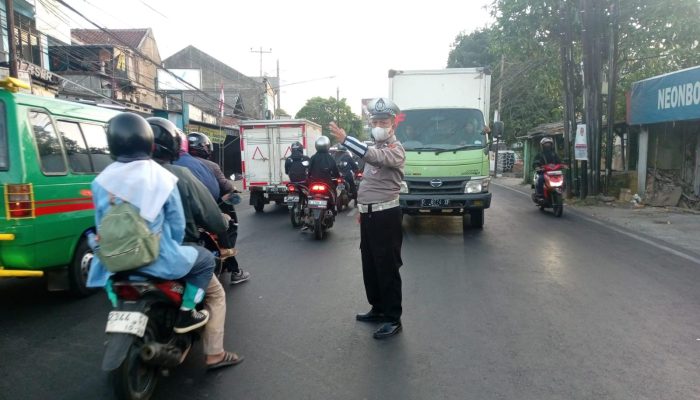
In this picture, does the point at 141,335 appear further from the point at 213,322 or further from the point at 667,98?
the point at 667,98

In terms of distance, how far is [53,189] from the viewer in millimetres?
4754

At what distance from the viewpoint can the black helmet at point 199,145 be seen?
5.17 metres

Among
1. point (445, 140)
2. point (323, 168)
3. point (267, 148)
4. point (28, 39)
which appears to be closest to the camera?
point (323, 168)

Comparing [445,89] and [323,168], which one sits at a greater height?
[445,89]

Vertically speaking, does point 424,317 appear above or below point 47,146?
below

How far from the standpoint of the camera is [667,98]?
12.3m

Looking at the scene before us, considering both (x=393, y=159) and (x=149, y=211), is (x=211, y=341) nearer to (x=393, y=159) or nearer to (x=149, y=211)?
(x=149, y=211)

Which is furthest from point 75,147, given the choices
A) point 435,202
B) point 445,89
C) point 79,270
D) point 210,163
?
point 445,89

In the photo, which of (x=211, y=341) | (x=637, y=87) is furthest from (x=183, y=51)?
(x=211, y=341)

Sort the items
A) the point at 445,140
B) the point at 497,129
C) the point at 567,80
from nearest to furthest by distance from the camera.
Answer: the point at 445,140, the point at 497,129, the point at 567,80

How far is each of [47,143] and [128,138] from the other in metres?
2.58

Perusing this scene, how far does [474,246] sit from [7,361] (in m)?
6.11

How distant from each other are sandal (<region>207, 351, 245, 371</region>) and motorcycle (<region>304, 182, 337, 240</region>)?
196 inches

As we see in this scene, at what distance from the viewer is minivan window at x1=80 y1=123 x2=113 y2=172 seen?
220 inches
